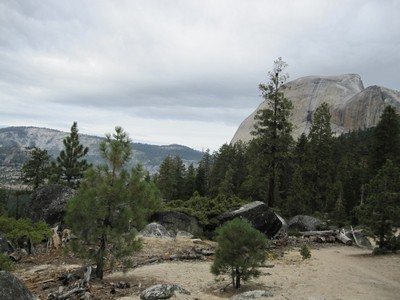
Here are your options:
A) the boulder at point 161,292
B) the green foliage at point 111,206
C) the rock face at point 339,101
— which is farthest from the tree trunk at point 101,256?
the rock face at point 339,101

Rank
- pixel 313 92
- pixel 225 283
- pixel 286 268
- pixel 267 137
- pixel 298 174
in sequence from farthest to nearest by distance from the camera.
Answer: pixel 313 92 < pixel 298 174 < pixel 267 137 < pixel 286 268 < pixel 225 283

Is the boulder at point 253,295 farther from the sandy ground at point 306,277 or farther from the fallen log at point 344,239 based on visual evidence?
the fallen log at point 344,239

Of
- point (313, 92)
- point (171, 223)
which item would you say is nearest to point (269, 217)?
point (171, 223)

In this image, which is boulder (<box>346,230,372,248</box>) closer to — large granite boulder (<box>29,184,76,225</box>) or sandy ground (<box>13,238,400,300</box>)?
sandy ground (<box>13,238,400,300</box>)

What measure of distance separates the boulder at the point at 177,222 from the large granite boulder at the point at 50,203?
18.3 feet

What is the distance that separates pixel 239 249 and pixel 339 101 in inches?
4795

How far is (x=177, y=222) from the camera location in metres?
23.9

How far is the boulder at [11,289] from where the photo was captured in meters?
8.11

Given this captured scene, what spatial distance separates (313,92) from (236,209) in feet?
380

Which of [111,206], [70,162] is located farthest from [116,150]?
[70,162]

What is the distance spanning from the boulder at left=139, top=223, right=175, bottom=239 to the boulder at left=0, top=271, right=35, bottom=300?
13074mm

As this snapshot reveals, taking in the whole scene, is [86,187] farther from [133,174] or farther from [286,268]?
[286,268]

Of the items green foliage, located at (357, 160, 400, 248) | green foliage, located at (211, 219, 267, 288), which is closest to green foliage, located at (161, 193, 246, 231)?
green foliage, located at (357, 160, 400, 248)

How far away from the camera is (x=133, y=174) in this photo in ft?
42.0
